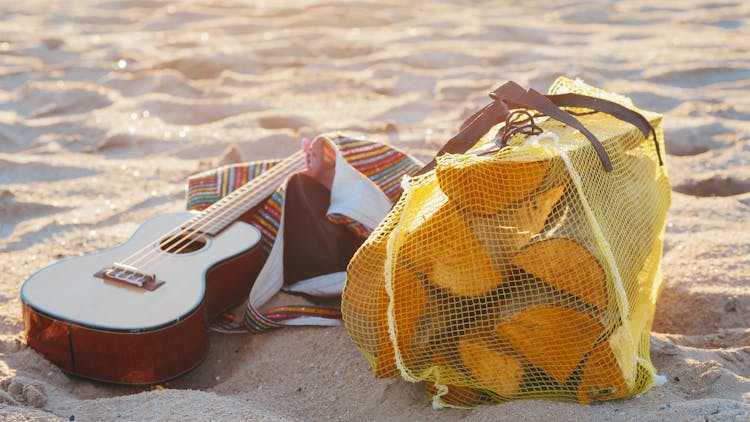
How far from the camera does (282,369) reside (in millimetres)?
2223

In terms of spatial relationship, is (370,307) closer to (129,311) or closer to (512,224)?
(512,224)

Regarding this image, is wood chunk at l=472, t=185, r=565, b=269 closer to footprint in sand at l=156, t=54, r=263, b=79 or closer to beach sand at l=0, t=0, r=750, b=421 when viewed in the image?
beach sand at l=0, t=0, r=750, b=421

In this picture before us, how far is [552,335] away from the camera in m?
1.70

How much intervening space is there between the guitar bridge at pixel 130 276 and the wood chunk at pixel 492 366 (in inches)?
38.3

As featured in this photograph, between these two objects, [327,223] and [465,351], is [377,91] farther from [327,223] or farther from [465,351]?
[465,351]

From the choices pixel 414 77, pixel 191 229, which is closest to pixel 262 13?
pixel 414 77

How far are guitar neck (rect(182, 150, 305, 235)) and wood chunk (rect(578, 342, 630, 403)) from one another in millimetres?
1344

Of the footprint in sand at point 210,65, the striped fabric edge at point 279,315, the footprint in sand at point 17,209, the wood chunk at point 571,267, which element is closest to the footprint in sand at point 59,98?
the footprint in sand at point 210,65

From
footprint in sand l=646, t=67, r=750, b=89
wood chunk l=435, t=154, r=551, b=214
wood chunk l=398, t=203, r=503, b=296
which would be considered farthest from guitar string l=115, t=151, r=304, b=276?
footprint in sand l=646, t=67, r=750, b=89

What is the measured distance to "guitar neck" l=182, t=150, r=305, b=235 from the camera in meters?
2.59

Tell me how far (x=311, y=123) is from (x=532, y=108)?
2.44 m

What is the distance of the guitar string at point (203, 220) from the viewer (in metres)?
2.41

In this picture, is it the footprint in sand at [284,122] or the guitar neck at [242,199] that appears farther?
the footprint in sand at [284,122]

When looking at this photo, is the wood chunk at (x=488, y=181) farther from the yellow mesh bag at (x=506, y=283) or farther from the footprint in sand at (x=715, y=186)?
the footprint in sand at (x=715, y=186)
